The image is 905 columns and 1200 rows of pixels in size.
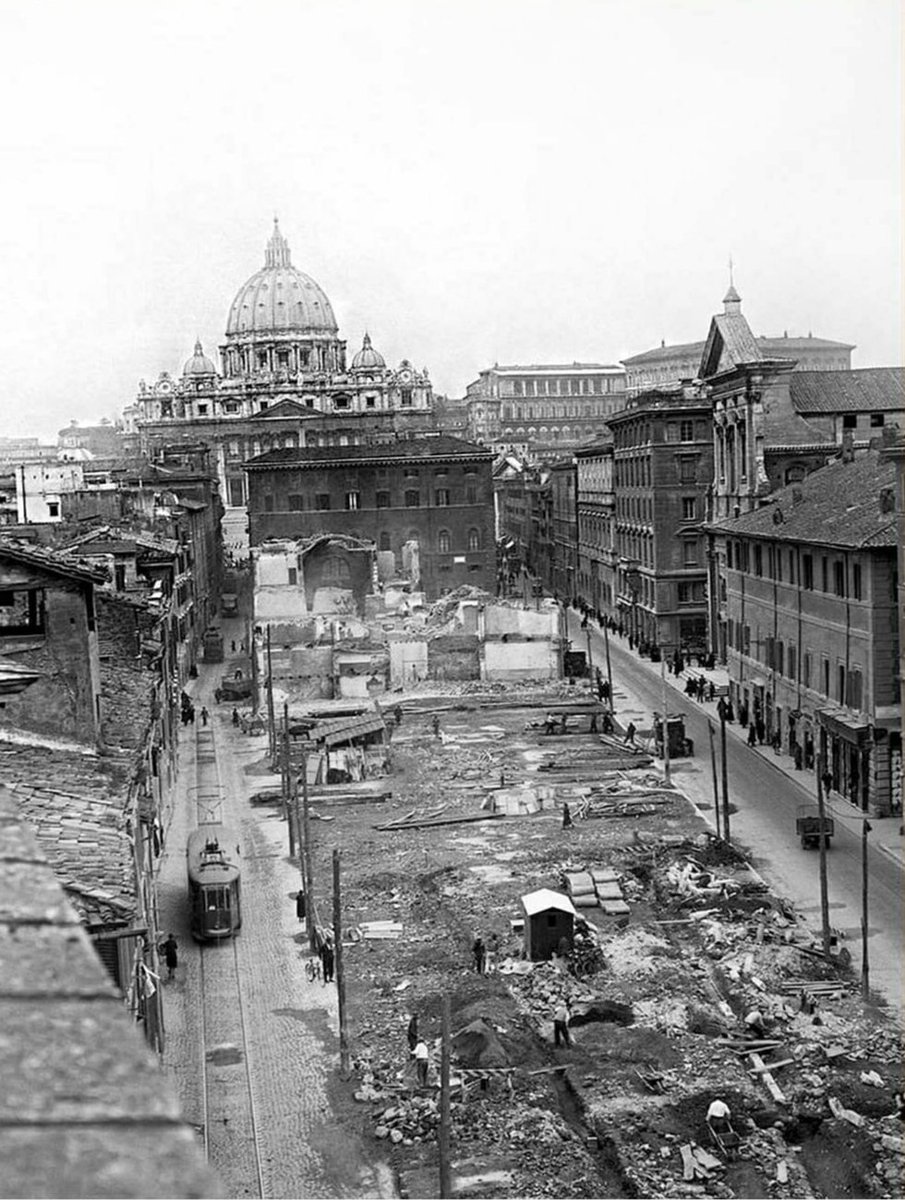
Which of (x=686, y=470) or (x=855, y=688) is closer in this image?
(x=855, y=688)

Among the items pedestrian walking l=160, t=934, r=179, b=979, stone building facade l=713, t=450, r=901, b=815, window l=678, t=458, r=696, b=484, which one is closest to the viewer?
pedestrian walking l=160, t=934, r=179, b=979

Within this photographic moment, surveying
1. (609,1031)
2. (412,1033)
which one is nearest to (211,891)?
(412,1033)

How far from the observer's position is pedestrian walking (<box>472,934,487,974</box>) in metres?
29.5

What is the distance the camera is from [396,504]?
333ft

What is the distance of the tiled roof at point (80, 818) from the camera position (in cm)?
1766

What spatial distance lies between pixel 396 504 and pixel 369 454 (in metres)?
3.93

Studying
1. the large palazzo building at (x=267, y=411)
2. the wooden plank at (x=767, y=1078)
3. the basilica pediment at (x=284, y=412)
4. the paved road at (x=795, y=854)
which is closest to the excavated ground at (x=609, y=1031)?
the wooden plank at (x=767, y=1078)

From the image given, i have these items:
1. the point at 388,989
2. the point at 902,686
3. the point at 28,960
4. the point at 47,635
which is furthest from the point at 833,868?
the point at 28,960

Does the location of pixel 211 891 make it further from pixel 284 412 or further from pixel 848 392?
pixel 284 412

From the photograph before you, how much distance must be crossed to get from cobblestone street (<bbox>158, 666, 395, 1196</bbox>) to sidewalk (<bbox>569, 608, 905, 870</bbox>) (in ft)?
49.8

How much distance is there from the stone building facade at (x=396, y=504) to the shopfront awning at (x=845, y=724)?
5713 centimetres

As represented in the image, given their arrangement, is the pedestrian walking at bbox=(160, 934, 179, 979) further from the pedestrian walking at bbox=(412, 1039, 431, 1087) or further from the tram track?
the pedestrian walking at bbox=(412, 1039, 431, 1087)

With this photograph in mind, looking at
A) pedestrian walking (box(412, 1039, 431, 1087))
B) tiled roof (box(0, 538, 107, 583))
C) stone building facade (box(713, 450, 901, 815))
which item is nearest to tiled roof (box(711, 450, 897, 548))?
stone building facade (box(713, 450, 901, 815))

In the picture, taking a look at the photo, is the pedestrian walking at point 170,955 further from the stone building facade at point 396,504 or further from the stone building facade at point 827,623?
the stone building facade at point 396,504
